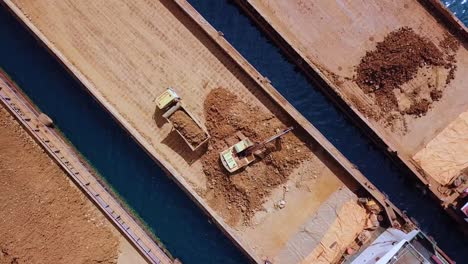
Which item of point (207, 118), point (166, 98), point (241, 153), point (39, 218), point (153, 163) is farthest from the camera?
point (153, 163)

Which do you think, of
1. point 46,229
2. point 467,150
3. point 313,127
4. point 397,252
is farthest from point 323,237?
point 46,229

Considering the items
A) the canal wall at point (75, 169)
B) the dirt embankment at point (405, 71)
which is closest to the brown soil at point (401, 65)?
the dirt embankment at point (405, 71)

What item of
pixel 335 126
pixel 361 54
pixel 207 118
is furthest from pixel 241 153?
pixel 361 54

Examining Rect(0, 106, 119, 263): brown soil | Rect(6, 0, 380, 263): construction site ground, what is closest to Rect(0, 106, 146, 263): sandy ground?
Rect(0, 106, 119, 263): brown soil

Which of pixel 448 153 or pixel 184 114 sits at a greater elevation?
pixel 184 114

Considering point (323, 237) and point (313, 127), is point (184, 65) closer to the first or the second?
point (313, 127)

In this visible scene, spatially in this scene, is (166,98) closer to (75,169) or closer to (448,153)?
(75,169)

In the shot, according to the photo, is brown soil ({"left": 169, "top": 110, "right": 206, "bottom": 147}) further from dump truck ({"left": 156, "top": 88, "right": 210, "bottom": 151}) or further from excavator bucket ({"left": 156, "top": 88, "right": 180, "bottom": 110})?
excavator bucket ({"left": 156, "top": 88, "right": 180, "bottom": 110})
